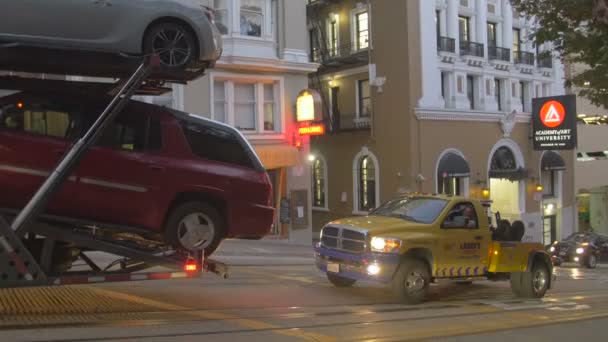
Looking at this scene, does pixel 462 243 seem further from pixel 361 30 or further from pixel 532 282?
pixel 361 30

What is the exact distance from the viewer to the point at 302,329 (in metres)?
7.99

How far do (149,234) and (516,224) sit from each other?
7.58m

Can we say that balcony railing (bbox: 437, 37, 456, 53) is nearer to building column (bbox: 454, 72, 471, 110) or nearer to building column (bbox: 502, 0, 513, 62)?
building column (bbox: 454, 72, 471, 110)

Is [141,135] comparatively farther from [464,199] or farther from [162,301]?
[464,199]

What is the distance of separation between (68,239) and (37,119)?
1441 mm

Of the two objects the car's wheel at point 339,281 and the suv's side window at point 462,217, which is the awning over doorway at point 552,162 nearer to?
the suv's side window at point 462,217

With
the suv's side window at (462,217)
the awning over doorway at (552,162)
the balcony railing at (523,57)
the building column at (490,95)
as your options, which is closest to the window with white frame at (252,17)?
the building column at (490,95)

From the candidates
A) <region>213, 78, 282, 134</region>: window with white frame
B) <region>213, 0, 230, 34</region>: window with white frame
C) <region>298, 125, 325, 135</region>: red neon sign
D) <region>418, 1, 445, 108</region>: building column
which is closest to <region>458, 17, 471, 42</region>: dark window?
<region>418, 1, 445, 108</region>: building column

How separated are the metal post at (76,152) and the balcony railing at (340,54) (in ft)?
89.4

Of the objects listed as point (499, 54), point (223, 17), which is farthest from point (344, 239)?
point (499, 54)

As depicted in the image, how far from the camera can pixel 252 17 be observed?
2642 centimetres

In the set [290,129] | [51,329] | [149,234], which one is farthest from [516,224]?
[290,129]

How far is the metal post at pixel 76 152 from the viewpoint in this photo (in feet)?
22.8

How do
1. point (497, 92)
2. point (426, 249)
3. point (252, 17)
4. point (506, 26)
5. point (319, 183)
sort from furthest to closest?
point (319, 183) < point (497, 92) < point (506, 26) < point (252, 17) < point (426, 249)
